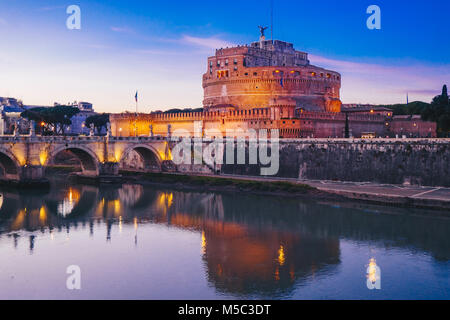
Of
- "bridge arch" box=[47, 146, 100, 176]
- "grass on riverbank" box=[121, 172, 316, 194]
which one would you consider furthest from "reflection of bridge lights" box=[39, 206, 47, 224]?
"grass on riverbank" box=[121, 172, 316, 194]

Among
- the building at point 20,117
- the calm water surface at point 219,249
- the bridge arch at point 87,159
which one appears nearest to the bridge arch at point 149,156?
the bridge arch at point 87,159

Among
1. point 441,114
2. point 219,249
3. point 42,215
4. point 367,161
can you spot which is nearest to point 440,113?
point 441,114

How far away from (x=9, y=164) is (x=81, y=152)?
19.0 feet

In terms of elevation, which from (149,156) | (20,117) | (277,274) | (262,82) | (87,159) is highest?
(262,82)

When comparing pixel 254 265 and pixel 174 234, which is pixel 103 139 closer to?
pixel 174 234

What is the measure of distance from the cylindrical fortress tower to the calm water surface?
2244 cm

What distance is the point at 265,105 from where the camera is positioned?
49.6 metres

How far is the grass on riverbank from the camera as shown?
3033 cm

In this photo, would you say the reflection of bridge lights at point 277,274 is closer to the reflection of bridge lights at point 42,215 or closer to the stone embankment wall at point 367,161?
the reflection of bridge lights at point 42,215

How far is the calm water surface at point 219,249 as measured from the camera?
1427cm

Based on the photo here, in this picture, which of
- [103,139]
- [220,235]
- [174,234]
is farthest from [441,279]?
[103,139]

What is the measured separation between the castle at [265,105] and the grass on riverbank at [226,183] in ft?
19.7

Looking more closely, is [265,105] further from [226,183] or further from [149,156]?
[226,183]

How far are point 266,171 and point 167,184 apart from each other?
7.33 m
